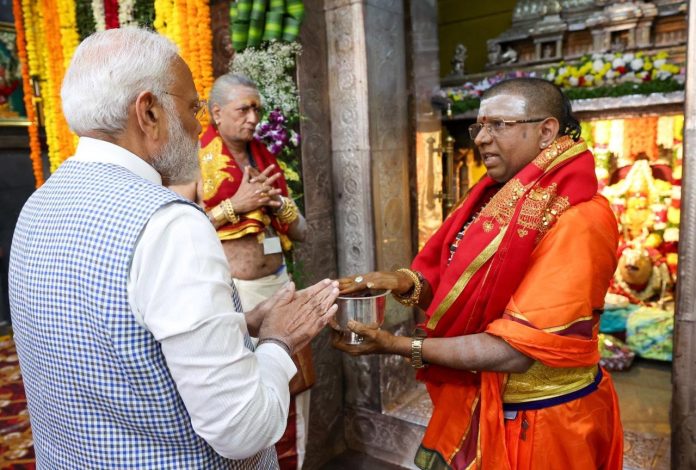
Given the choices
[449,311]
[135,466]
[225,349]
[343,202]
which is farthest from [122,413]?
[343,202]

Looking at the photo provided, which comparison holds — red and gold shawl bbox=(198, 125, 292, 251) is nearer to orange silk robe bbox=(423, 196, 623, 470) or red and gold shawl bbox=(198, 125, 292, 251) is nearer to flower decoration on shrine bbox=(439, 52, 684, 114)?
orange silk robe bbox=(423, 196, 623, 470)

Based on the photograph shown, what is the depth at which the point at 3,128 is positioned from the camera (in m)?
7.05

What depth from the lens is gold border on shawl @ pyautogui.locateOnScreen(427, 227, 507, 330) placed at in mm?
1885

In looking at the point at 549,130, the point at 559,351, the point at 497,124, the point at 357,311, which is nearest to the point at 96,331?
the point at 357,311

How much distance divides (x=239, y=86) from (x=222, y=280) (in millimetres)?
2057

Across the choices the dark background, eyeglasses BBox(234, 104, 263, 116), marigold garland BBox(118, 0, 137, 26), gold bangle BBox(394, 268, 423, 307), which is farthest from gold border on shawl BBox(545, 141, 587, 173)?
the dark background

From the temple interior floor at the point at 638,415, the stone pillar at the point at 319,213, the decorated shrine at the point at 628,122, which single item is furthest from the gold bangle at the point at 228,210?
the decorated shrine at the point at 628,122

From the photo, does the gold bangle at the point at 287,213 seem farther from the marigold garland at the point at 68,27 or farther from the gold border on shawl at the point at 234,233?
the marigold garland at the point at 68,27

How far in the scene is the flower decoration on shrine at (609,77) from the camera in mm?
4441

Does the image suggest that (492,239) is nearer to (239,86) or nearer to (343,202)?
(239,86)

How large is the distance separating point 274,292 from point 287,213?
46 centimetres

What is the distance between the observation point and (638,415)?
155 inches

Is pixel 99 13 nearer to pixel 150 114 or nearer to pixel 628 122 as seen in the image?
pixel 150 114

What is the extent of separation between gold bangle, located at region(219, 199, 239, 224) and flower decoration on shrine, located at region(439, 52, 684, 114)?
2131 mm
